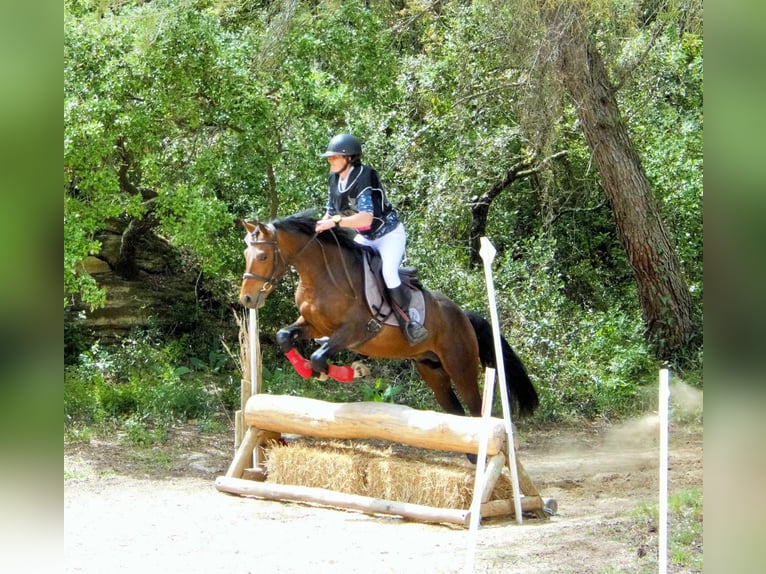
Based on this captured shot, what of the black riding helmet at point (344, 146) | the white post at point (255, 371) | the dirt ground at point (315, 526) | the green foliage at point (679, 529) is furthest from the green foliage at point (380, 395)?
the green foliage at point (679, 529)

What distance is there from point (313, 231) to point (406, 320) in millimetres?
988

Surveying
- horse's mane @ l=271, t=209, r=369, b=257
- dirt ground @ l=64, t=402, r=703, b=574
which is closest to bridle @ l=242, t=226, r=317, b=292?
horse's mane @ l=271, t=209, r=369, b=257

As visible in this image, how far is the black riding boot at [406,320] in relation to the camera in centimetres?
679

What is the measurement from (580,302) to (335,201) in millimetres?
6889

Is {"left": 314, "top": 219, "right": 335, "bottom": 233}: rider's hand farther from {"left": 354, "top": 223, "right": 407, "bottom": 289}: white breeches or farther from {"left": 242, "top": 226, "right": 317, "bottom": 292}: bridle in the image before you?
{"left": 354, "top": 223, "right": 407, "bottom": 289}: white breeches

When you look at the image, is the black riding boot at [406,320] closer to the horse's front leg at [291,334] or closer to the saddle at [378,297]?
the saddle at [378,297]

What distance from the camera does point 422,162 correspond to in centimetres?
1171

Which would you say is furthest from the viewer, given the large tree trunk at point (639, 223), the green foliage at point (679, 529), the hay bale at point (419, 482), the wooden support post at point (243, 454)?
the large tree trunk at point (639, 223)

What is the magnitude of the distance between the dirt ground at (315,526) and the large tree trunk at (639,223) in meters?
2.49

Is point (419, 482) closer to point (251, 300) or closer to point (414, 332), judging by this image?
point (414, 332)

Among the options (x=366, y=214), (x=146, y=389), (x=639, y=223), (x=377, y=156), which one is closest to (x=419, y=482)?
(x=366, y=214)
